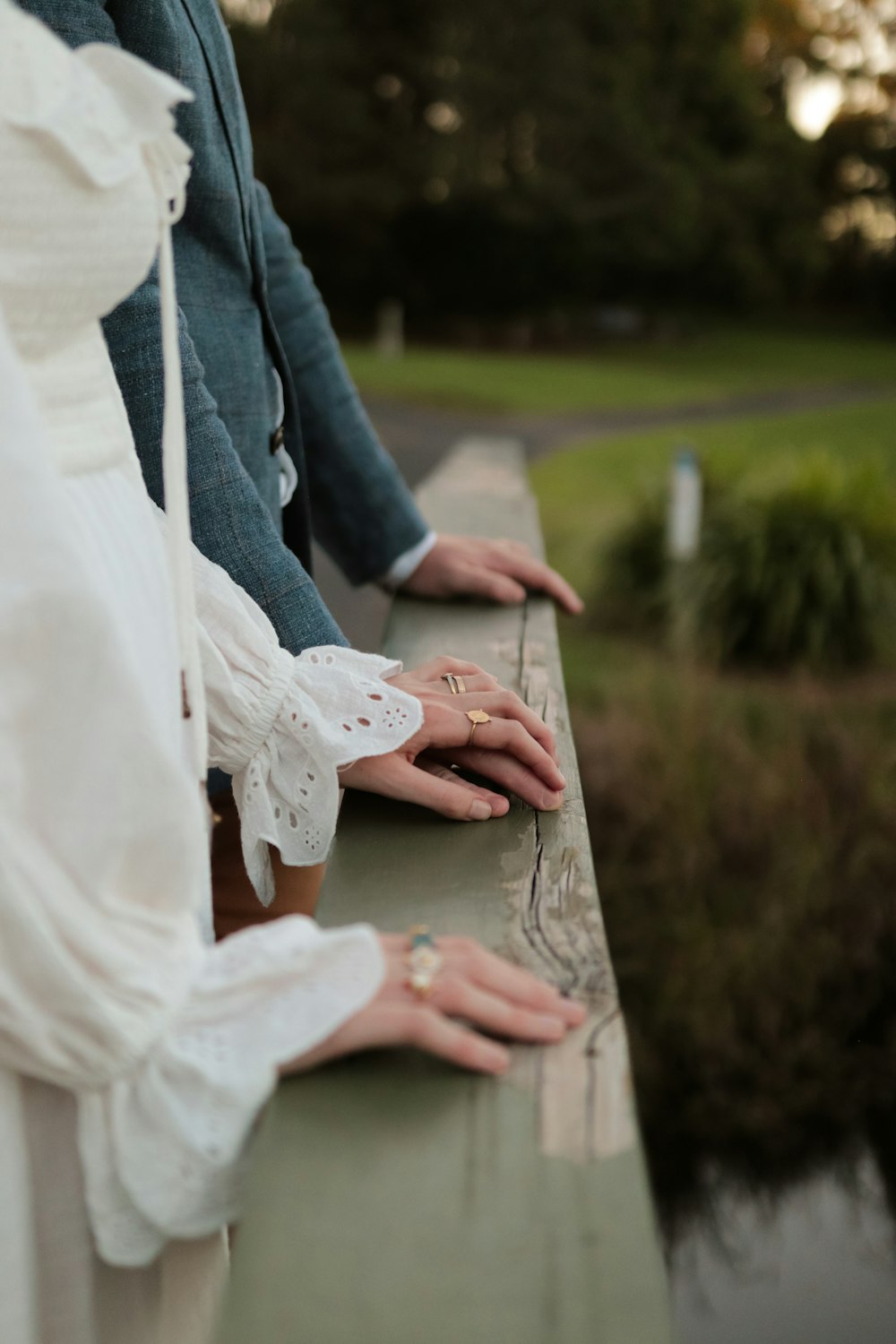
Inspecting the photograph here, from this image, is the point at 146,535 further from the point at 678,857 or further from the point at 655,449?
the point at 655,449

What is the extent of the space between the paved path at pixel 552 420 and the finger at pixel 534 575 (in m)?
8.45

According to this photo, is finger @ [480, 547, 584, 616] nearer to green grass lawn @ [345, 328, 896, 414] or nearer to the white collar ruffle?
the white collar ruffle

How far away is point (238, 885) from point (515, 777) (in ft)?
1.85

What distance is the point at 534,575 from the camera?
2.17 m

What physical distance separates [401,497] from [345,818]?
3.12 ft

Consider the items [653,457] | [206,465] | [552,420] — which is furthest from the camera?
[552,420]

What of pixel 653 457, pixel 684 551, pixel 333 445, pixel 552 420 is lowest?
pixel 552 420

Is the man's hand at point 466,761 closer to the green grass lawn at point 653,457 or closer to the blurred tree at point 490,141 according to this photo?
the green grass lawn at point 653,457

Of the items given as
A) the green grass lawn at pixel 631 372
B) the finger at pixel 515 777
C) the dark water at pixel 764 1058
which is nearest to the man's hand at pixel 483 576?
the finger at pixel 515 777

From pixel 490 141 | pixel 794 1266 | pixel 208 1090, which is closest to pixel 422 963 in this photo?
pixel 208 1090

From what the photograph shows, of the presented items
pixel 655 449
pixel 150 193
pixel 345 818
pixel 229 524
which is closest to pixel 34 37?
pixel 150 193

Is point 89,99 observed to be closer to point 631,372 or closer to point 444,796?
point 444,796

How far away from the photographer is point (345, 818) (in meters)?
1.30

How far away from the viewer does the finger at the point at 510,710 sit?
1.35m
